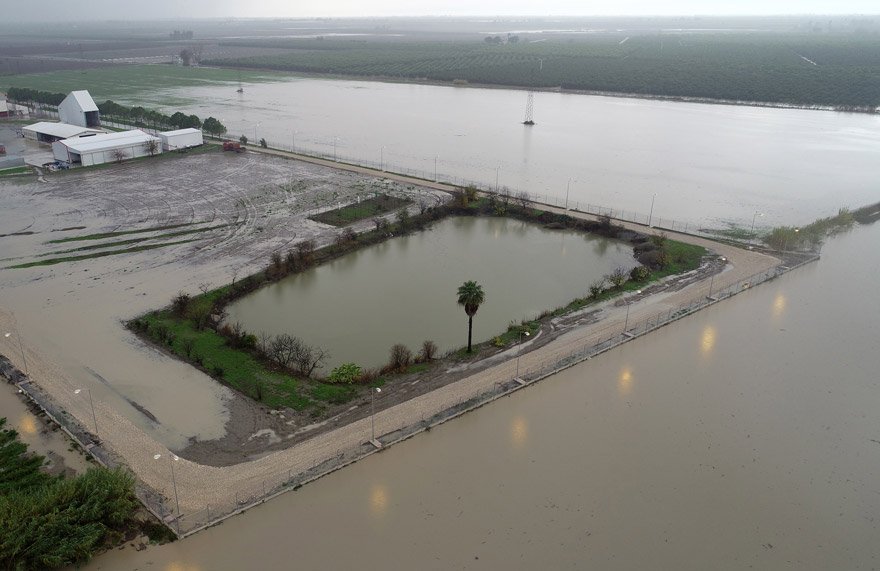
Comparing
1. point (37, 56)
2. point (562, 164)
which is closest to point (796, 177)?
point (562, 164)

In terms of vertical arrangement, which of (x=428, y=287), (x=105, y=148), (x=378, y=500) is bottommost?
(x=378, y=500)

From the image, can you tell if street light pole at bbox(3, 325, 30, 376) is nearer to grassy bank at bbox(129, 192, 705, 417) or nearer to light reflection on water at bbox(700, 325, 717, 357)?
grassy bank at bbox(129, 192, 705, 417)

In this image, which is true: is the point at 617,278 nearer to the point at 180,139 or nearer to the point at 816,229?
the point at 816,229

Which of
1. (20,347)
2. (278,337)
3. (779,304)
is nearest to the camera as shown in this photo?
(20,347)

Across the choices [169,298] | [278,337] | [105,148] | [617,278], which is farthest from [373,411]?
[105,148]

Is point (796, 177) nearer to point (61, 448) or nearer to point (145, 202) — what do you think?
point (145, 202)

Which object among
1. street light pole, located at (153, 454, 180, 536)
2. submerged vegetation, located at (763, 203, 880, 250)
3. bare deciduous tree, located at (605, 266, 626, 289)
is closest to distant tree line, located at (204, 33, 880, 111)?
submerged vegetation, located at (763, 203, 880, 250)

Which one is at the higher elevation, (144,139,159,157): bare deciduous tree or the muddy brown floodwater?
(144,139,159,157): bare deciduous tree

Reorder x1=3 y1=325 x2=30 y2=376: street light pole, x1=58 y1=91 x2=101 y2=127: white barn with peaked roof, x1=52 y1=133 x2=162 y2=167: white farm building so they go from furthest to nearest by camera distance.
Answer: x1=58 y1=91 x2=101 y2=127: white barn with peaked roof → x1=52 y1=133 x2=162 y2=167: white farm building → x1=3 y1=325 x2=30 y2=376: street light pole
